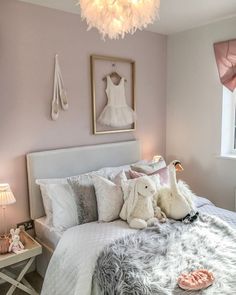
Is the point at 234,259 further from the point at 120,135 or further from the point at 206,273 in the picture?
the point at 120,135

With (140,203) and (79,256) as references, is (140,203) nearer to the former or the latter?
(140,203)

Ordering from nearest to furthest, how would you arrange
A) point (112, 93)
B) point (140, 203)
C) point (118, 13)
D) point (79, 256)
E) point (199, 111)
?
1. point (118, 13)
2. point (79, 256)
3. point (140, 203)
4. point (112, 93)
5. point (199, 111)

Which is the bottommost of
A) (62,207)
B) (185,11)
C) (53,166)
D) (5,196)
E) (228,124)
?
(62,207)

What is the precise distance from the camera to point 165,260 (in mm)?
1682

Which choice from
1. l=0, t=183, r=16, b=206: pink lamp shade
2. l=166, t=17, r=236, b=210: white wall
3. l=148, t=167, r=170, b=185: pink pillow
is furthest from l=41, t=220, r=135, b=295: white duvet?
l=166, t=17, r=236, b=210: white wall

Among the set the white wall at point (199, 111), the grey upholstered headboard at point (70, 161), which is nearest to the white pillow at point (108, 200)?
the grey upholstered headboard at point (70, 161)

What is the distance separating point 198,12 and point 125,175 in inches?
69.2

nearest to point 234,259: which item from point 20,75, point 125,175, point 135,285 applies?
point 135,285

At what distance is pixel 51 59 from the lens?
8.41 ft

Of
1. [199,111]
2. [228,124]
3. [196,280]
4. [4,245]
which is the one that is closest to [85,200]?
[4,245]

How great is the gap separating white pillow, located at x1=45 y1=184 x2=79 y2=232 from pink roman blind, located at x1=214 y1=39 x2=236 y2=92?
6.55 feet

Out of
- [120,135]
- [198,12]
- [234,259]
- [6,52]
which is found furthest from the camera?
[120,135]

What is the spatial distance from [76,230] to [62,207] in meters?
0.25

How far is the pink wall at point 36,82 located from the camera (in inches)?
92.0
